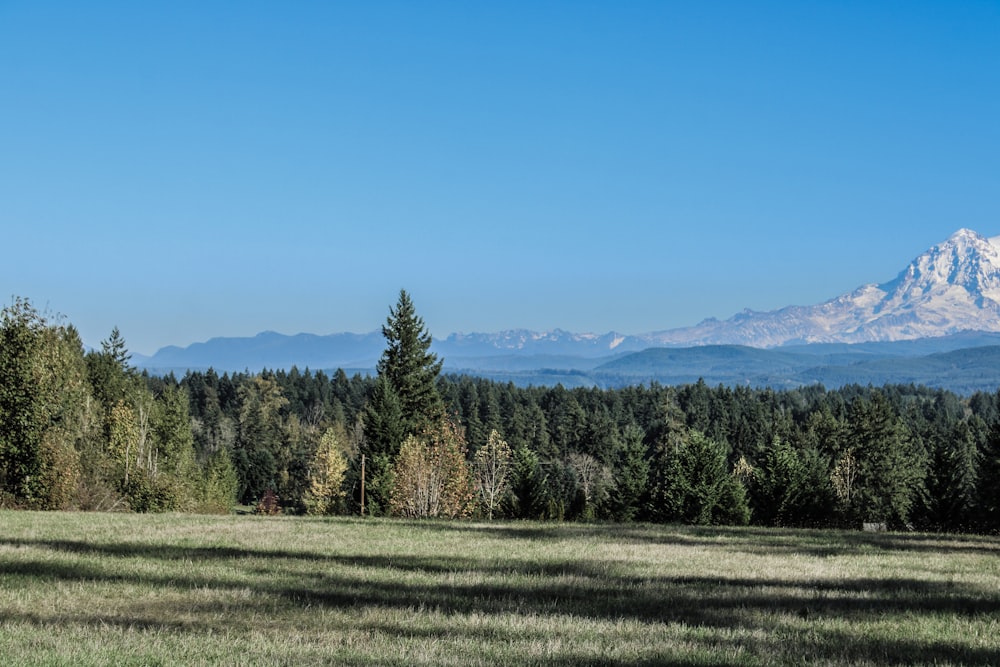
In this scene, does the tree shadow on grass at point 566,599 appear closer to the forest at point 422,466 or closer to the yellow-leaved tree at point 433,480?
the forest at point 422,466

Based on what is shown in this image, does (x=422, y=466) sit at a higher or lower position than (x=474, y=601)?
lower

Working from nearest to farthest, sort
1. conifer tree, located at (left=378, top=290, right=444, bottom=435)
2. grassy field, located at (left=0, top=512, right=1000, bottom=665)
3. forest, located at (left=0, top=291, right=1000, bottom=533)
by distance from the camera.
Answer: grassy field, located at (left=0, top=512, right=1000, bottom=665)
forest, located at (left=0, top=291, right=1000, bottom=533)
conifer tree, located at (left=378, top=290, right=444, bottom=435)

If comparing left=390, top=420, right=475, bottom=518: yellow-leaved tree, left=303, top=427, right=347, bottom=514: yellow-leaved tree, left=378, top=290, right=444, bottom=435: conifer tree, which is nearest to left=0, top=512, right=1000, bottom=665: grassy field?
left=390, top=420, right=475, bottom=518: yellow-leaved tree

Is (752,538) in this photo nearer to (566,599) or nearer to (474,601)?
(566,599)

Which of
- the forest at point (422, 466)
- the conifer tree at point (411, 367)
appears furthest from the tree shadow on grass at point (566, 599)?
the conifer tree at point (411, 367)

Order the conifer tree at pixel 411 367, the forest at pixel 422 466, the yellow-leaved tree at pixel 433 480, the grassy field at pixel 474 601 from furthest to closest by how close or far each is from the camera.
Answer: the conifer tree at pixel 411 367
the yellow-leaved tree at pixel 433 480
the forest at pixel 422 466
the grassy field at pixel 474 601

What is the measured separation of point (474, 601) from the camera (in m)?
14.5

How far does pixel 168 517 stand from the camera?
32594 mm

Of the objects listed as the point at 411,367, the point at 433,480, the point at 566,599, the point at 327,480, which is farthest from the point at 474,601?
the point at 327,480

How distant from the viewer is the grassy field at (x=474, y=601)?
413 inches

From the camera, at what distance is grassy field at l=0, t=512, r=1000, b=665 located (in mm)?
10484

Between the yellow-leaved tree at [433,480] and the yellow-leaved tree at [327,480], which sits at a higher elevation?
the yellow-leaved tree at [433,480]

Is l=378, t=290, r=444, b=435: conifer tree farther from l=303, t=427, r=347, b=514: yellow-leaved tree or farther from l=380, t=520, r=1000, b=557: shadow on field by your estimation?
l=380, t=520, r=1000, b=557: shadow on field

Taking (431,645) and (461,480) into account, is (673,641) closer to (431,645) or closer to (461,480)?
(431,645)
